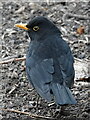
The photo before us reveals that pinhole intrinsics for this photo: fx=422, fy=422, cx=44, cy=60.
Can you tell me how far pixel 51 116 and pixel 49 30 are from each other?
5.02 feet

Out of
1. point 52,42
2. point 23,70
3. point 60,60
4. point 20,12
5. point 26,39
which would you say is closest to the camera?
point 60,60

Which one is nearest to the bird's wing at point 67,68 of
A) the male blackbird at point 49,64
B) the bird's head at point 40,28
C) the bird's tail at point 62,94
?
the male blackbird at point 49,64

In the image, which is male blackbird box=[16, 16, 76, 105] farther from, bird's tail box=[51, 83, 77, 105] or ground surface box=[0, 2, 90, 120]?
ground surface box=[0, 2, 90, 120]

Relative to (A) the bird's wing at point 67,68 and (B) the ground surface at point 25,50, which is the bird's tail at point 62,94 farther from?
(B) the ground surface at point 25,50

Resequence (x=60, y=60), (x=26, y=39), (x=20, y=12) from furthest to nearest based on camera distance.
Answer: (x=20, y=12)
(x=26, y=39)
(x=60, y=60)

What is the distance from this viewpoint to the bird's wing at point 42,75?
622cm

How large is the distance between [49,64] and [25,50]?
1990 mm

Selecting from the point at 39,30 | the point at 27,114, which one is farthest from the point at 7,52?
the point at 27,114

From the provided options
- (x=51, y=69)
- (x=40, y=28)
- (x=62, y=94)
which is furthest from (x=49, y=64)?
(x=40, y=28)

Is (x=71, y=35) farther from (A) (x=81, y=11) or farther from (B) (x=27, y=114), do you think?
(B) (x=27, y=114)

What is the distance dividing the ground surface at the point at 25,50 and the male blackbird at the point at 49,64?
0.65m

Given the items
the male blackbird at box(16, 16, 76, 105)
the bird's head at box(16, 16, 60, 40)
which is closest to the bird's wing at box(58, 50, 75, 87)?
the male blackbird at box(16, 16, 76, 105)

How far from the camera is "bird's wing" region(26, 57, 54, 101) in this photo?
6216mm

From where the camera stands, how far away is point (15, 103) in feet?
23.2
